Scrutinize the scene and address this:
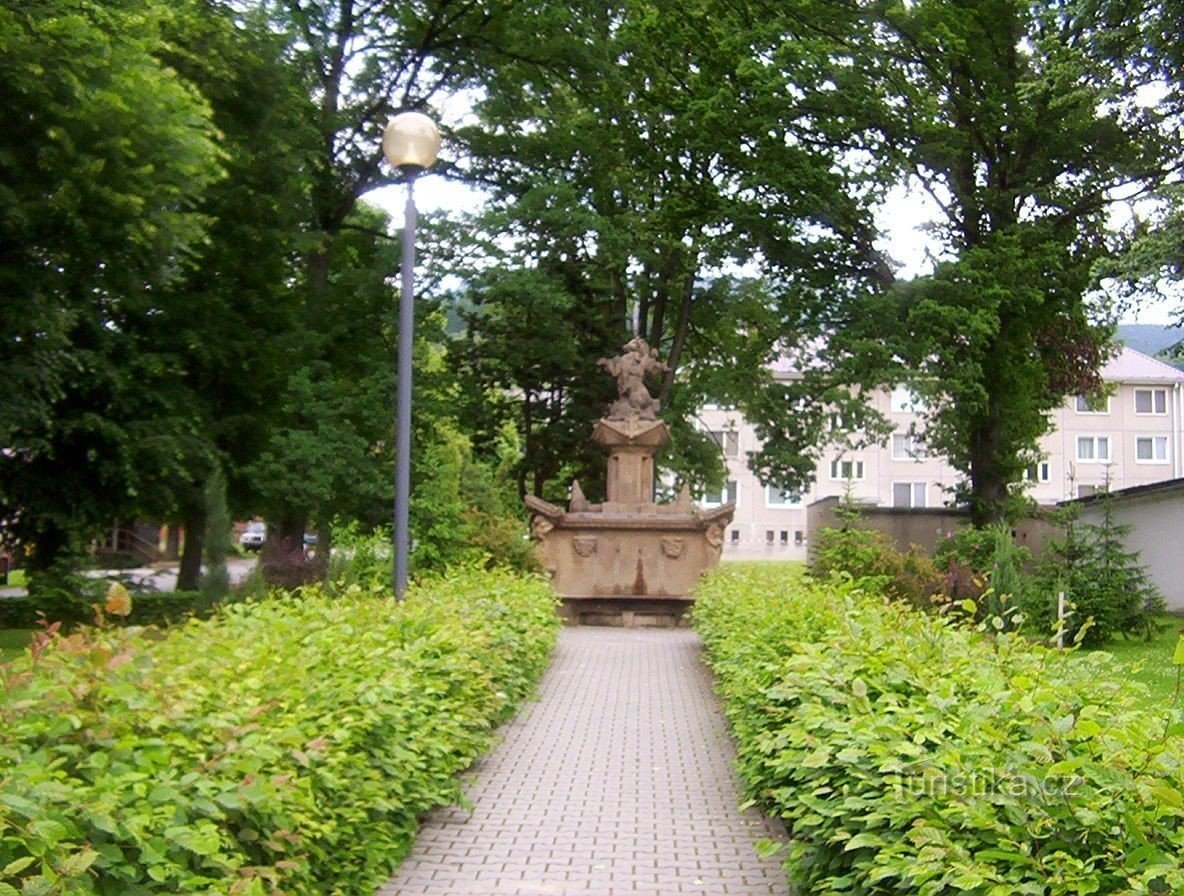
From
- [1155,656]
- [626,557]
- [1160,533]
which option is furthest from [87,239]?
[1160,533]

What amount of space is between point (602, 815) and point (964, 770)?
152 inches

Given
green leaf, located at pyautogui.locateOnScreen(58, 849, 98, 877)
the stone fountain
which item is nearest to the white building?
the stone fountain

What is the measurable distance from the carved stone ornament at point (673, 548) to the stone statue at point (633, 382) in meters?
2.49

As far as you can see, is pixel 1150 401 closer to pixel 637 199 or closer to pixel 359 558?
pixel 637 199

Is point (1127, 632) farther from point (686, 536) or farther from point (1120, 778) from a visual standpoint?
point (1120, 778)

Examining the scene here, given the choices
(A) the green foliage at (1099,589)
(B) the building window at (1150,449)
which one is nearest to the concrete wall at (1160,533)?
(A) the green foliage at (1099,589)

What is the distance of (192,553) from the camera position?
2975cm

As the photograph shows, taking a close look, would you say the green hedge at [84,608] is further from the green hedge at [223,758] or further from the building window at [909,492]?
the building window at [909,492]

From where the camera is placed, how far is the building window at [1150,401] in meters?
64.9

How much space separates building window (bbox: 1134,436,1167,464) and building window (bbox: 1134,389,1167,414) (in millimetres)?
1352

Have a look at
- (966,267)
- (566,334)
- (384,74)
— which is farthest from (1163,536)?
(384,74)

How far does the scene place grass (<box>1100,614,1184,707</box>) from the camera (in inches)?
542

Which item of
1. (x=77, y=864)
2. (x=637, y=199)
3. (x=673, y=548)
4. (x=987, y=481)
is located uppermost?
(x=637, y=199)

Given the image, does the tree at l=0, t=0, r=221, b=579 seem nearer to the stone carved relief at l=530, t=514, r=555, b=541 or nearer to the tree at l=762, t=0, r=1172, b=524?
the stone carved relief at l=530, t=514, r=555, b=541
